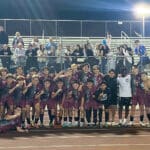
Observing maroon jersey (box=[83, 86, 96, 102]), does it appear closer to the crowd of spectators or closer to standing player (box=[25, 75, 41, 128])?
standing player (box=[25, 75, 41, 128])

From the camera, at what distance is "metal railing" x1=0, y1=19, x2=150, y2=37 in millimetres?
23703

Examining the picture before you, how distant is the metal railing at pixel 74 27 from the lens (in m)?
23.7

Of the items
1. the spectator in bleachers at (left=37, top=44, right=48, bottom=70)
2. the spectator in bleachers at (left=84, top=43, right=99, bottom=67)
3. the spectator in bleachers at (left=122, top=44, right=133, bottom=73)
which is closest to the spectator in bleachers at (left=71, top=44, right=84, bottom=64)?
the spectator in bleachers at (left=84, top=43, right=99, bottom=67)

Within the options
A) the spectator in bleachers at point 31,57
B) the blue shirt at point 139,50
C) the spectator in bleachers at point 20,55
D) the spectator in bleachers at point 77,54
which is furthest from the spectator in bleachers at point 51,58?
the blue shirt at point 139,50

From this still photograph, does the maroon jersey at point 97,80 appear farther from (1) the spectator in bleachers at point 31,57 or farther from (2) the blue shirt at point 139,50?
(2) the blue shirt at point 139,50

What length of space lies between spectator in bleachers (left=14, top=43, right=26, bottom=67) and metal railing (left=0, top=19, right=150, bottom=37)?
4222mm

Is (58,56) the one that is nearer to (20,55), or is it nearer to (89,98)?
(20,55)

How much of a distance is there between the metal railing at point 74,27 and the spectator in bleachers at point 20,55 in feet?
13.9

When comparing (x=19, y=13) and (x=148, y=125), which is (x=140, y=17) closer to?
(x=19, y=13)

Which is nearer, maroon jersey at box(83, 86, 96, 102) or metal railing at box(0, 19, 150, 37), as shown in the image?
maroon jersey at box(83, 86, 96, 102)

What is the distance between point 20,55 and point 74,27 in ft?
24.0

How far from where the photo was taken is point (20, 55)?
1798 cm

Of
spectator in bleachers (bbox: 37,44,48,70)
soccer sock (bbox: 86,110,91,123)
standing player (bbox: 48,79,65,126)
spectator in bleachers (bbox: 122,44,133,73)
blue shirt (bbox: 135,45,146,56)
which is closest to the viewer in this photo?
standing player (bbox: 48,79,65,126)

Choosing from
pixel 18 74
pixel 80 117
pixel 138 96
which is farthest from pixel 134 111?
pixel 18 74
